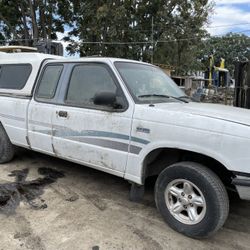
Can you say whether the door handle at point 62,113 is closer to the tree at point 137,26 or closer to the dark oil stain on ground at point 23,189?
the dark oil stain on ground at point 23,189

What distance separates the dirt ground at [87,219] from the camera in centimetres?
336

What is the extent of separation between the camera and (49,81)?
4938mm

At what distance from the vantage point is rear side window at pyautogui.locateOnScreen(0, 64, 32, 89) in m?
5.38

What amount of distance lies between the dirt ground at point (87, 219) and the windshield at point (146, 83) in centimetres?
142

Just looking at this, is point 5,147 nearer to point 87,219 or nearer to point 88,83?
point 88,83

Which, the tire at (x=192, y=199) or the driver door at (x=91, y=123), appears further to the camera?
the driver door at (x=91, y=123)

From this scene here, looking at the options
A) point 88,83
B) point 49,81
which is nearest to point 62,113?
point 88,83

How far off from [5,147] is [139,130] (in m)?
3.06

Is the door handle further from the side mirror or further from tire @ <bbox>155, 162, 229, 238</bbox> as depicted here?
tire @ <bbox>155, 162, 229, 238</bbox>

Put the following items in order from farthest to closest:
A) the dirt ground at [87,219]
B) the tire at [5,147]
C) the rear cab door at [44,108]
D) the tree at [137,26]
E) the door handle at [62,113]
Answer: the tree at [137,26], the tire at [5,147], the rear cab door at [44,108], the door handle at [62,113], the dirt ground at [87,219]

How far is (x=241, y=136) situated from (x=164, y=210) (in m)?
1.24

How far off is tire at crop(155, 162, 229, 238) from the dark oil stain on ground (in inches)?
63.2

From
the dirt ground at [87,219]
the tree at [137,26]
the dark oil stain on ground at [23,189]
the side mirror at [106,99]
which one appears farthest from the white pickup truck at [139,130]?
the tree at [137,26]

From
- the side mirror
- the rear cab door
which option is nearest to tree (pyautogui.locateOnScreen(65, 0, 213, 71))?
the rear cab door
